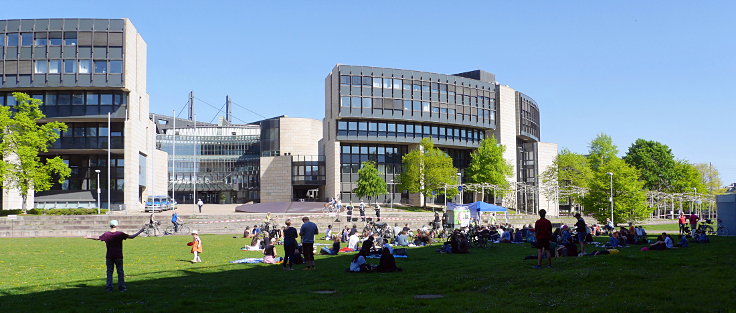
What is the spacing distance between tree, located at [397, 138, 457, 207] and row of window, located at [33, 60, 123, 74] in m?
38.2

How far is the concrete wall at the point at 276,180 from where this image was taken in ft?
326

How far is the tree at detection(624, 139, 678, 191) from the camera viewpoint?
99188 mm

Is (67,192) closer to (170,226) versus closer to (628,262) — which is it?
(170,226)

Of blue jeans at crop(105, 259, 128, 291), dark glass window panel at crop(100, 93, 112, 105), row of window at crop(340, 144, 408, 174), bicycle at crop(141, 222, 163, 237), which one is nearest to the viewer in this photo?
blue jeans at crop(105, 259, 128, 291)

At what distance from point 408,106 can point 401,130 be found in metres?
3.65

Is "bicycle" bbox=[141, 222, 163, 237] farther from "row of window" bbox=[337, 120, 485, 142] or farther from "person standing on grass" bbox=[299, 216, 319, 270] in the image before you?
"row of window" bbox=[337, 120, 485, 142]

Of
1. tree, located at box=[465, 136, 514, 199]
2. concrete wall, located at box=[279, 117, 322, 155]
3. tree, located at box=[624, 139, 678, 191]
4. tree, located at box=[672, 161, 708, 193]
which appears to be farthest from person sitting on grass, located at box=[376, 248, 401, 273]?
concrete wall, located at box=[279, 117, 322, 155]

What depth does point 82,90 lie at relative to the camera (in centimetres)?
7194

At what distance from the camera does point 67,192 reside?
241ft

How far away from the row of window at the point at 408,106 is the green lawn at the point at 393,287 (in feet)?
217

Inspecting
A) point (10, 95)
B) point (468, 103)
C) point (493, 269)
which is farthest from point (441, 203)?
point (493, 269)

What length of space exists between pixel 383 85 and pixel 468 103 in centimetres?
1496

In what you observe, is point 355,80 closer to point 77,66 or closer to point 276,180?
point 276,180

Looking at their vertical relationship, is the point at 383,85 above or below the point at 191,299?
above
